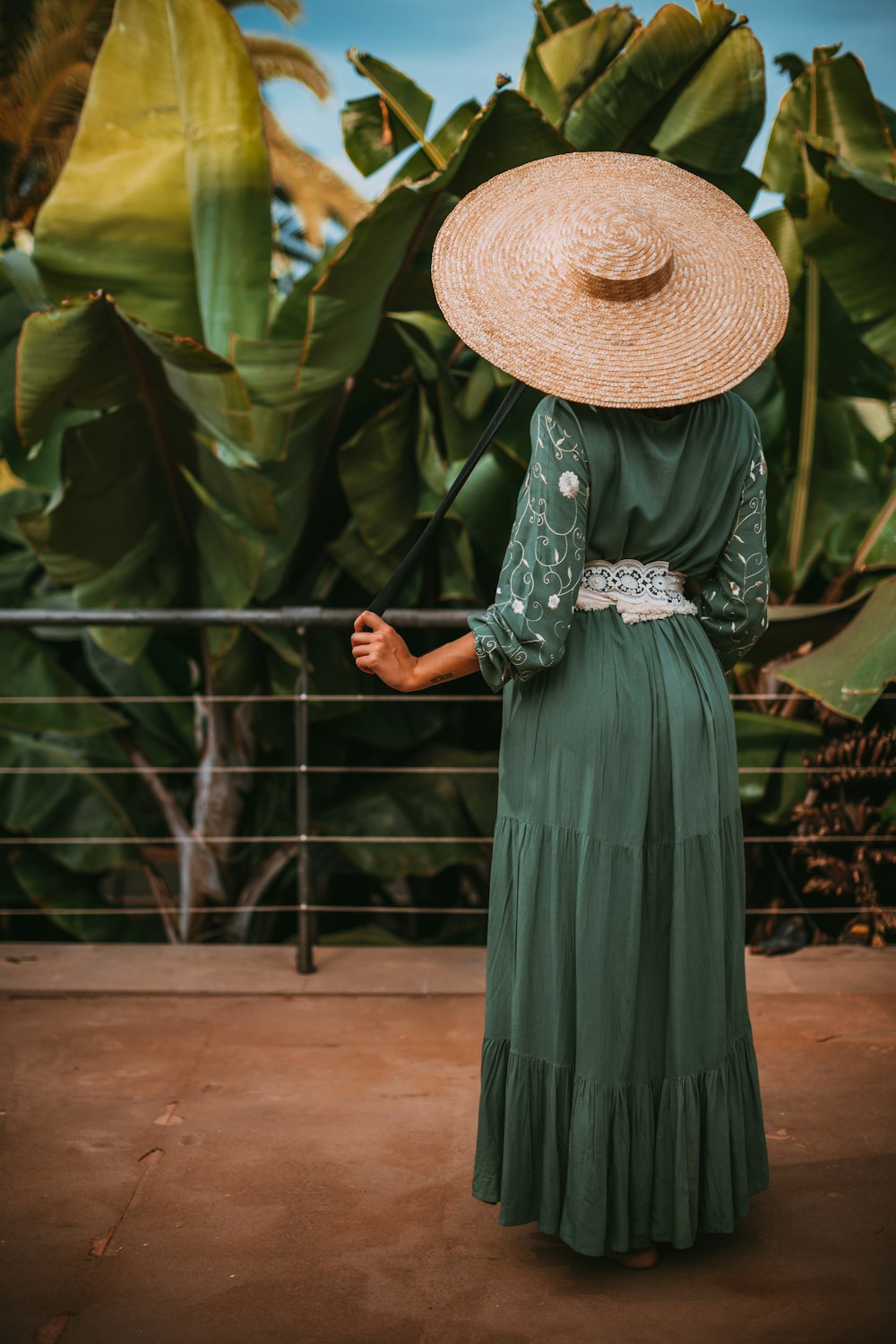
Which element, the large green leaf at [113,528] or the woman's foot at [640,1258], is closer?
the woman's foot at [640,1258]

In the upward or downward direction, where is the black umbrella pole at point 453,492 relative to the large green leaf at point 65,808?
upward

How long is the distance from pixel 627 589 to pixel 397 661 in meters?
0.45

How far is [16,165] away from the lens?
13.2 m

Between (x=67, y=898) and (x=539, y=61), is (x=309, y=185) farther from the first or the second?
(x=67, y=898)

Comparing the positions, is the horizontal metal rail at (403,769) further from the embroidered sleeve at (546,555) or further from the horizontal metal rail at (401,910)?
the embroidered sleeve at (546,555)

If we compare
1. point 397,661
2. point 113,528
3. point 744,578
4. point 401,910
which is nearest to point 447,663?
point 397,661

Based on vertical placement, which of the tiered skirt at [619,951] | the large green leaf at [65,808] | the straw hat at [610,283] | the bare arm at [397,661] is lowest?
the large green leaf at [65,808]

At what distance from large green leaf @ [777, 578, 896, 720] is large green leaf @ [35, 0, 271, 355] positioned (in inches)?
89.3

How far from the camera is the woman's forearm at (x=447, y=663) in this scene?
2.26 m

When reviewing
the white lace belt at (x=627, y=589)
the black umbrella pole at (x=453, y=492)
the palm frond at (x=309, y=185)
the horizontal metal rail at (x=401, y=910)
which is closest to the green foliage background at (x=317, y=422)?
the horizontal metal rail at (x=401, y=910)

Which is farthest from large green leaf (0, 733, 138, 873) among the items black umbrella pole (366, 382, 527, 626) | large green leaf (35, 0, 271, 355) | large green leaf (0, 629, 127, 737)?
black umbrella pole (366, 382, 527, 626)

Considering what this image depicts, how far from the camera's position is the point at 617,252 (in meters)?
2.12

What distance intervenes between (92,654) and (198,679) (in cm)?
47

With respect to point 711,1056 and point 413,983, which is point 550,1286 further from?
point 413,983
